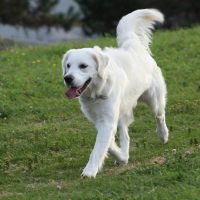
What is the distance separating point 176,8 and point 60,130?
24.6m

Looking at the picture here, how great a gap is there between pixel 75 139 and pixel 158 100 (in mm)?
1222

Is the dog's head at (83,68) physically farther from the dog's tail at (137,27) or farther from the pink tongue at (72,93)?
the dog's tail at (137,27)

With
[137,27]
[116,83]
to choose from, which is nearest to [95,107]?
[116,83]

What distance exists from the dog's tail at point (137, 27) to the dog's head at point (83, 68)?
141 cm

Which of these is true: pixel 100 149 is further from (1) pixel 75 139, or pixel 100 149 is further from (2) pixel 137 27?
(2) pixel 137 27

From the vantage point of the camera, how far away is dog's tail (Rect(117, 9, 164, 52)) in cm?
989

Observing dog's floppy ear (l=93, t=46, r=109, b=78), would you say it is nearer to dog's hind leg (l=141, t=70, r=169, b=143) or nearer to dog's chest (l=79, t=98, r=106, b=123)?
dog's chest (l=79, t=98, r=106, b=123)

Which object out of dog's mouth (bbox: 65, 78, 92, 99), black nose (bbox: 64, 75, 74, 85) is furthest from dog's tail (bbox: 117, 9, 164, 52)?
black nose (bbox: 64, 75, 74, 85)

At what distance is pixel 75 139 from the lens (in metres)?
10.2

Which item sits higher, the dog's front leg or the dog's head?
the dog's head

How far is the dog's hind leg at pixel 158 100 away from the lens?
9.89 metres

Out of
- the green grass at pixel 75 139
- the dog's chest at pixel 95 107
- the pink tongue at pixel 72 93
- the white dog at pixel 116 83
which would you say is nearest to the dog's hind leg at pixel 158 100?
the white dog at pixel 116 83

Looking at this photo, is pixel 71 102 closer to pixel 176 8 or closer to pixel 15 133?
pixel 15 133

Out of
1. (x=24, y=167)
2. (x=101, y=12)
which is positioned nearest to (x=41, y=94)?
(x=24, y=167)
